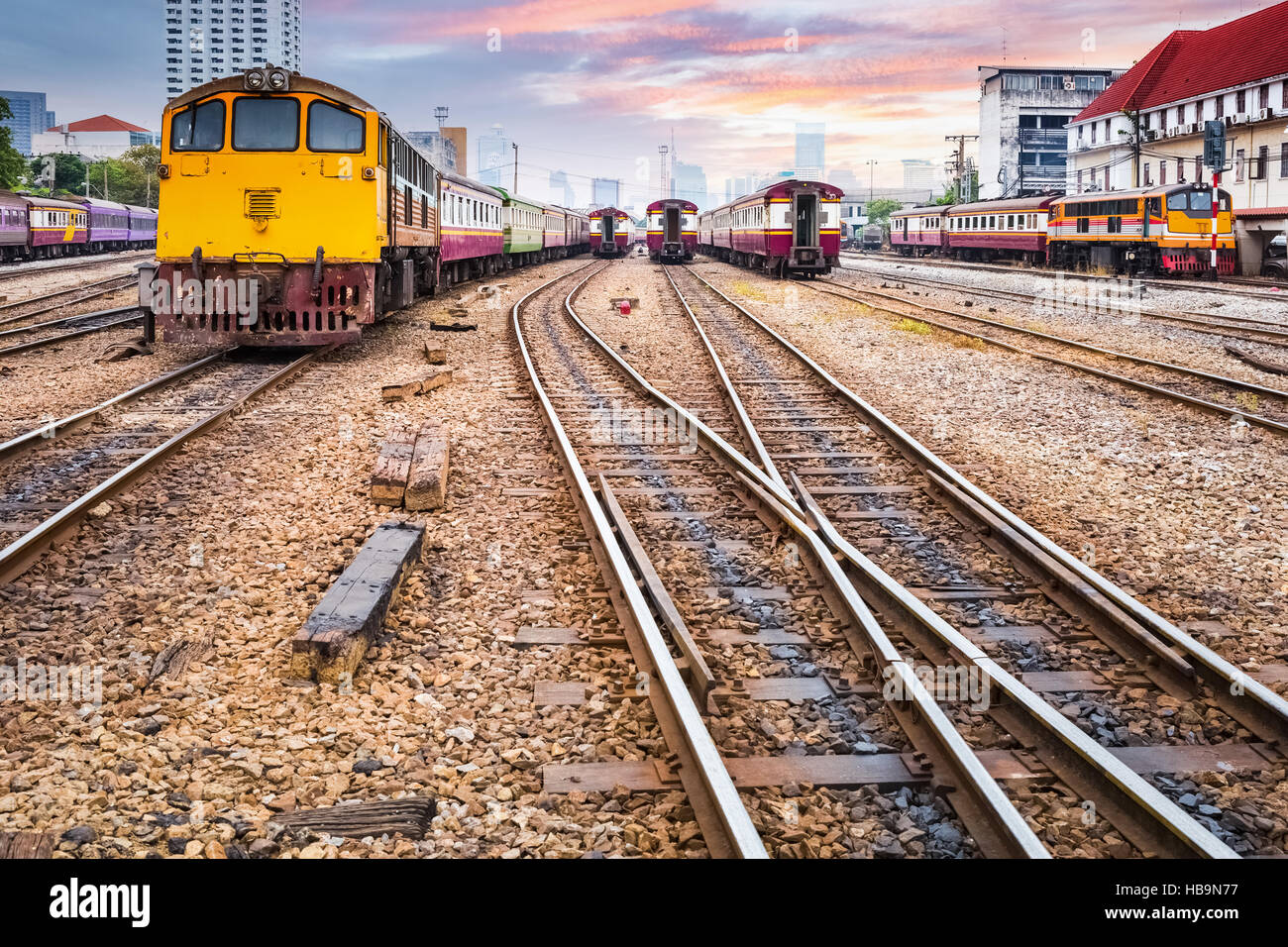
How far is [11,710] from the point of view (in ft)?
13.2

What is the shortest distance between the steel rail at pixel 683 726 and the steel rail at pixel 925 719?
2.22 feet

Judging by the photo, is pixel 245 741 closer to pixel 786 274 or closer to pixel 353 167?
pixel 353 167

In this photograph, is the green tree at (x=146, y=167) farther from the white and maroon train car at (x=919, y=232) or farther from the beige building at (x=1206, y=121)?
the beige building at (x=1206, y=121)

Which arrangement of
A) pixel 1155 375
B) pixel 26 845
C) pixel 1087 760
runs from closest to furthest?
pixel 26 845 < pixel 1087 760 < pixel 1155 375

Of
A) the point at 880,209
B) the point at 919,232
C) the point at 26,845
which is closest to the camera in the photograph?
the point at 26,845

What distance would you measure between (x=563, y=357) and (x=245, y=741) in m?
10.8

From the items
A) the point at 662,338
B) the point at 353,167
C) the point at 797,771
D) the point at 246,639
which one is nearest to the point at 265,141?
the point at 353,167

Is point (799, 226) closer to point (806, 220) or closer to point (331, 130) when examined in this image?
point (806, 220)

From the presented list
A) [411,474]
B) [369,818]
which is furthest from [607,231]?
[369,818]

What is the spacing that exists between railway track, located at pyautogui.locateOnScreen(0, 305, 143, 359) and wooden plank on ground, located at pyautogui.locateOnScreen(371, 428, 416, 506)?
8.32 m

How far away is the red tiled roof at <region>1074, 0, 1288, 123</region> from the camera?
47312 mm

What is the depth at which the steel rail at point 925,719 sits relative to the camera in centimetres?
310

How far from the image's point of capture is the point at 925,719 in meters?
3.82

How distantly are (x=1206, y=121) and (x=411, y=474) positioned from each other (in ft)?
175
